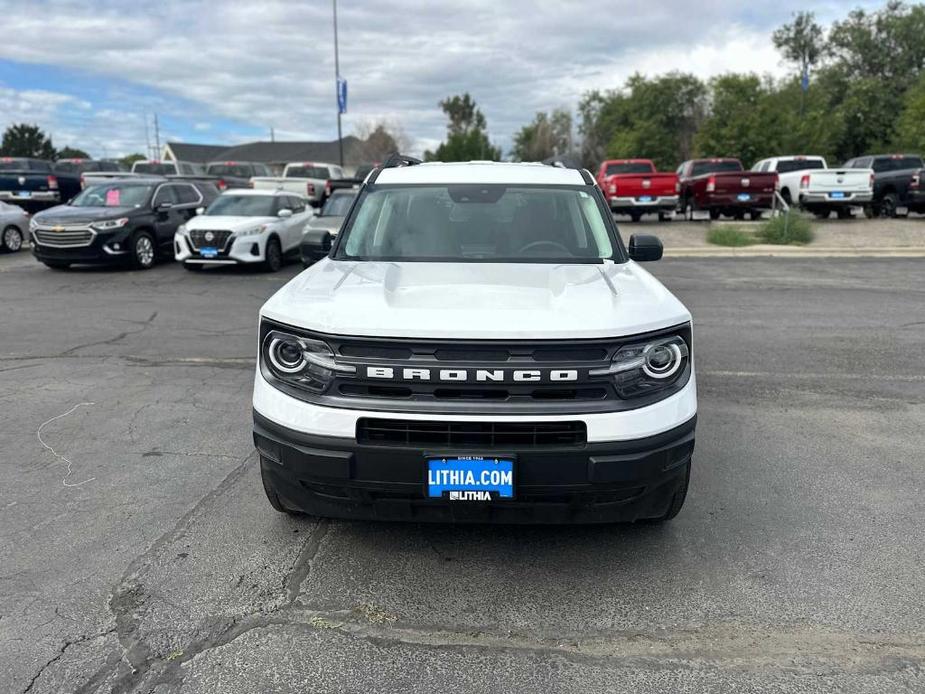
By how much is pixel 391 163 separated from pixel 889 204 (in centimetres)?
2149

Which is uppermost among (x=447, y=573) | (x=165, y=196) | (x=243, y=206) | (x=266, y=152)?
(x=266, y=152)

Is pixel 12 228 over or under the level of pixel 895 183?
under

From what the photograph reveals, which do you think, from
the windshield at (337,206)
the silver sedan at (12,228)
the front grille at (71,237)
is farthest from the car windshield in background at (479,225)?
the silver sedan at (12,228)

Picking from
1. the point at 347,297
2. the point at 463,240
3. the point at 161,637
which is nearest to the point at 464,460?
the point at 347,297

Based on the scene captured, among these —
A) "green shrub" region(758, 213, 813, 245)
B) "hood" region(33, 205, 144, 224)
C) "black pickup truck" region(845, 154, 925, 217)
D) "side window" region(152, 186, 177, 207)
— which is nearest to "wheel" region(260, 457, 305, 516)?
"hood" region(33, 205, 144, 224)

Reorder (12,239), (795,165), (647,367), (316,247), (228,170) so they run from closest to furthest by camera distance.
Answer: (647,367) < (316,247) < (12,239) < (795,165) < (228,170)

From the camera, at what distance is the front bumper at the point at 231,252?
14039 mm

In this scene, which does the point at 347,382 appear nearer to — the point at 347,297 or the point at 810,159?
the point at 347,297

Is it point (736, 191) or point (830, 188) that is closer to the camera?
point (830, 188)

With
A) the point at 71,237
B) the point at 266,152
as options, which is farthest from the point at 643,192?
the point at 266,152

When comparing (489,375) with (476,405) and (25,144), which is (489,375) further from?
(25,144)

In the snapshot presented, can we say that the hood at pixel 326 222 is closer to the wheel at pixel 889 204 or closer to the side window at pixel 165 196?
the side window at pixel 165 196

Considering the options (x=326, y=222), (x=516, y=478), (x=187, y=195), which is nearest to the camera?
(x=516, y=478)

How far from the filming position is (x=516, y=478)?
3145mm
